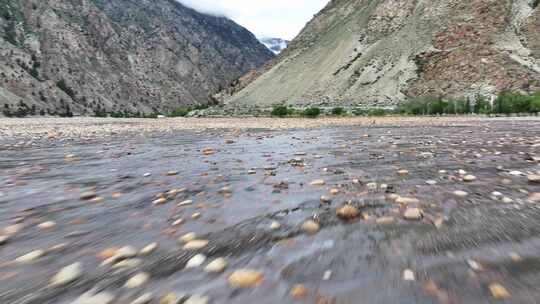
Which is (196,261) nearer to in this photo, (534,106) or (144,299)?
(144,299)

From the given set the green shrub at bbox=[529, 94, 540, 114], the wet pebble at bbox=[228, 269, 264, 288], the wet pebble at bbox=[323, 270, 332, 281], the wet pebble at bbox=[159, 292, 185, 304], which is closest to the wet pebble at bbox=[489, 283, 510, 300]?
the wet pebble at bbox=[323, 270, 332, 281]

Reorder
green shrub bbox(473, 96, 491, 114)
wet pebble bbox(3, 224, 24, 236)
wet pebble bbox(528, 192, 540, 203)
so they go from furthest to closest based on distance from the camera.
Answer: green shrub bbox(473, 96, 491, 114) < wet pebble bbox(528, 192, 540, 203) < wet pebble bbox(3, 224, 24, 236)

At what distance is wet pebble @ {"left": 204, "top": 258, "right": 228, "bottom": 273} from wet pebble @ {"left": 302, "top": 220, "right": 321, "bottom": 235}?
113cm

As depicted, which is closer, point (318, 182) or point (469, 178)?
point (469, 178)

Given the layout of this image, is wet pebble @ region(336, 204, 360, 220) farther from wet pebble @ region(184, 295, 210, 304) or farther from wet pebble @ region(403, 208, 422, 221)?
wet pebble @ region(184, 295, 210, 304)

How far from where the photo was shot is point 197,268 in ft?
11.3

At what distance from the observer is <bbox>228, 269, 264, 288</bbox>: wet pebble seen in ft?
10.3

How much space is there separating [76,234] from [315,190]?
3529 mm

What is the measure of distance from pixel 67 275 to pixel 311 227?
2.41m

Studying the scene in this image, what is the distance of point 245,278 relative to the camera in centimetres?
321

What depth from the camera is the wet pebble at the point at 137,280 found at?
314 cm

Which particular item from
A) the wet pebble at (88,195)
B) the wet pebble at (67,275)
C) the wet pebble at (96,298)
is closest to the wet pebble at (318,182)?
the wet pebble at (88,195)

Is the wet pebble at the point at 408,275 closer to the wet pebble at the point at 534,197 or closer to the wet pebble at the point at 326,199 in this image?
the wet pebble at the point at 326,199

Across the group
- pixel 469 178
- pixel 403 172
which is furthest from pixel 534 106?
pixel 469 178
